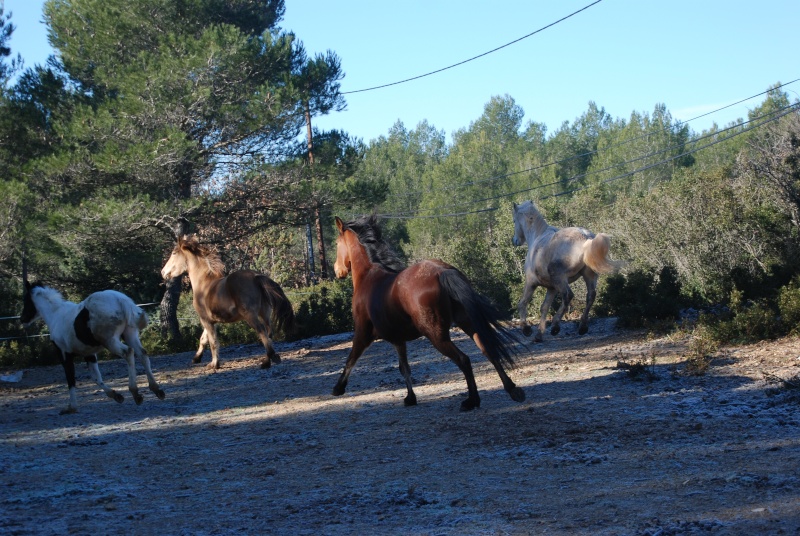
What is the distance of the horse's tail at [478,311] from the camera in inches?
314

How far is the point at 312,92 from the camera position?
2106cm

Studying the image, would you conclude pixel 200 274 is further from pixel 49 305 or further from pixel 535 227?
pixel 535 227

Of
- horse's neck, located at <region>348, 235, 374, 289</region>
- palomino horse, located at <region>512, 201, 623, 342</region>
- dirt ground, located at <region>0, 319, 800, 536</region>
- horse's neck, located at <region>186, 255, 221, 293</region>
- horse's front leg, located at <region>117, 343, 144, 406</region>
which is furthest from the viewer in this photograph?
horse's neck, located at <region>186, 255, 221, 293</region>

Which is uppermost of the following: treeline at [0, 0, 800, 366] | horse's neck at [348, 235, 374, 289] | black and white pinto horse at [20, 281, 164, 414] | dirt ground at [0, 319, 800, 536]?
treeline at [0, 0, 800, 366]

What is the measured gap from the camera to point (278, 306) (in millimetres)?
14359

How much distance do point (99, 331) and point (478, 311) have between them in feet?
17.3

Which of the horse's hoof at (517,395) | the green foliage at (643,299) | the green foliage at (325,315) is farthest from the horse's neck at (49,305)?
the green foliage at (643,299)

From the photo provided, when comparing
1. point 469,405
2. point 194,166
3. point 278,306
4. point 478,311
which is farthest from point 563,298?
point 194,166

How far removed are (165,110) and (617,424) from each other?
14.3 m

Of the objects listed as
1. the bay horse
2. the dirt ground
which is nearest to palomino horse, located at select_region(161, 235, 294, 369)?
the dirt ground

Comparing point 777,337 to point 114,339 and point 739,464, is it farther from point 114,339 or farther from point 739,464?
point 114,339

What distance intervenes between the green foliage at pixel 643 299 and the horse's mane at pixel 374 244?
5.78m

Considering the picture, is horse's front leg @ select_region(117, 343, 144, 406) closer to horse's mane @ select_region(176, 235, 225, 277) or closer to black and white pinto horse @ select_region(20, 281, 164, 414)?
black and white pinto horse @ select_region(20, 281, 164, 414)

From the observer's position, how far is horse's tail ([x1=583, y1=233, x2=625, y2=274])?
12.9 m
